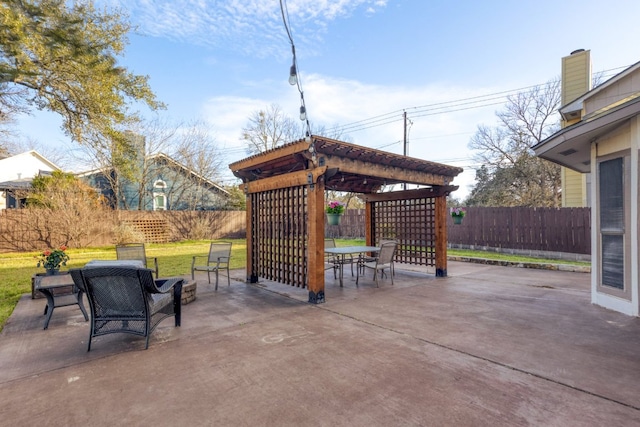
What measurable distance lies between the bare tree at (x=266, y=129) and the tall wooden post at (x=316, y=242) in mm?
18127

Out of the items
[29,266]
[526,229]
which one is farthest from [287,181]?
[526,229]

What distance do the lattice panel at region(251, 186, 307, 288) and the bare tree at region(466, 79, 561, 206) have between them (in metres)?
14.0

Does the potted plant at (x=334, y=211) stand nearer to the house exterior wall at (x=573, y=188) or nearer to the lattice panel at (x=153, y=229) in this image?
the house exterior wall at (x=573, y=188)

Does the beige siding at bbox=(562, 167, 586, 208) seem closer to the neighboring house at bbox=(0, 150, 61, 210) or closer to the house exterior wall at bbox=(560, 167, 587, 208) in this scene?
the house exterior wall at bbox=(560, 167, 587, 208)

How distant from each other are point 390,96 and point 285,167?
1169 centimetres

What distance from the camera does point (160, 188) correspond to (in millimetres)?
19312

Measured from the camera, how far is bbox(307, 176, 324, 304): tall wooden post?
487 cm

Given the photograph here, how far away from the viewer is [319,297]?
4.88m

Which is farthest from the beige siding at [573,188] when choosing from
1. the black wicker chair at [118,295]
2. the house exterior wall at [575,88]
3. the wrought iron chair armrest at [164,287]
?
the black wicker chair at [118,295]

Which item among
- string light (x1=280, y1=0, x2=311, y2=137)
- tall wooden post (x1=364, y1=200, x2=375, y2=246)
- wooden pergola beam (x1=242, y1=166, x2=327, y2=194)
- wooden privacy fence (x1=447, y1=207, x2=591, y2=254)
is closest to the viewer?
string light (x1=280, y1=0, x2=311, y2=137)

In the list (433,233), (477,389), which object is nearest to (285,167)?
(433,233)

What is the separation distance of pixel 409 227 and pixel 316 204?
3972 millimetres

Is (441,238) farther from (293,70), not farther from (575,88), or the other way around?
(575,88)

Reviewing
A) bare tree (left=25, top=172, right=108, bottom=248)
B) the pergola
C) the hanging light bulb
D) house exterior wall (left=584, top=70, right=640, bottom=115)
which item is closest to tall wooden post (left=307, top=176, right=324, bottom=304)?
the pergola
